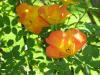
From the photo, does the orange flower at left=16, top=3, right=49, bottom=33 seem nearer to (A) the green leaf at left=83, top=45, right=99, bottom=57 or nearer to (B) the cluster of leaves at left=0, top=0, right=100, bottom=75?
(B) the cluster of leaves at left=0, top=0, right=100, bottom=75

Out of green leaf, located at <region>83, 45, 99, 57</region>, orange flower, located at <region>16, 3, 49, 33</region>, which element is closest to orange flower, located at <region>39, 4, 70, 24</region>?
orange flower, located at <region>16, 3, 49, 33</region>

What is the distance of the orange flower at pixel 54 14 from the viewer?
1.43 metres

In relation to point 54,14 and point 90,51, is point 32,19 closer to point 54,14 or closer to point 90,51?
point 54,14

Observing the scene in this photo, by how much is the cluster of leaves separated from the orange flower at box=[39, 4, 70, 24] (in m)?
0.06

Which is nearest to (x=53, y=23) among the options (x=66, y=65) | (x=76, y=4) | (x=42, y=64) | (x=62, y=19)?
(x=62, y=19)

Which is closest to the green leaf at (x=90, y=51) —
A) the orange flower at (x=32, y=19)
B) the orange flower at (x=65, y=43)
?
the orange flower at (x=65, y=43)

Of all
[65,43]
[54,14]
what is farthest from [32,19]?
[65,43]

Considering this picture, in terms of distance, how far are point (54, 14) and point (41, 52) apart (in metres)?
0.77

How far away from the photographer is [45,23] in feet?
4.95

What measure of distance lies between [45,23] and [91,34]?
276 mm

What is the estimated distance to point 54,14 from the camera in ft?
4.73

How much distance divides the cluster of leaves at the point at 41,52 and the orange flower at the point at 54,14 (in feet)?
0.21

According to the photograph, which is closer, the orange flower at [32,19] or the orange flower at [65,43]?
the orange flower at [65,43]

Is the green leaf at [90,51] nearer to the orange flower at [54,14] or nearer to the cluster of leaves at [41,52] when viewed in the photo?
the cluster of leaves at [41,52]
